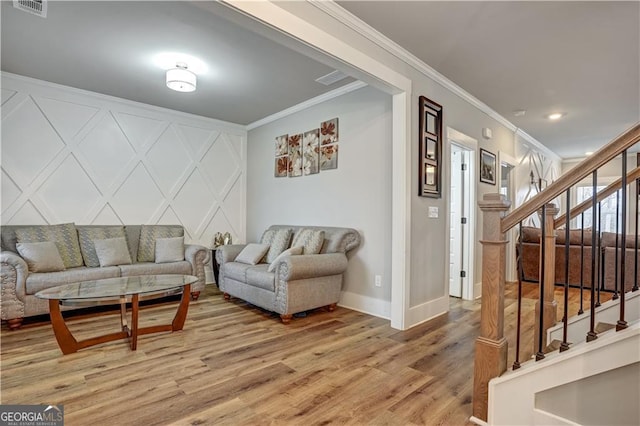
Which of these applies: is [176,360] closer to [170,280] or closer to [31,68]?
[170,280]

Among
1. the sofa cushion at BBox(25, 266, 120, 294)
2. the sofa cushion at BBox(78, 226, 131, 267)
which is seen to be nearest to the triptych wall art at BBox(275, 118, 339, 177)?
the sofa cushion at BBox(78, 226, 131, 267)

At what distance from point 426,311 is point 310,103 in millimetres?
2898

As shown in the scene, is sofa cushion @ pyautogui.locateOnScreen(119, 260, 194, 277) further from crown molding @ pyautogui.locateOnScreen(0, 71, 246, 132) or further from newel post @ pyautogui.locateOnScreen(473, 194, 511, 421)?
newel post @ pyautogui.locateOnScreen(473, 194, 511, 421)

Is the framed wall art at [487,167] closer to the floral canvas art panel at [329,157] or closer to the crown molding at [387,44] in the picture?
the crown molding at [387,44]

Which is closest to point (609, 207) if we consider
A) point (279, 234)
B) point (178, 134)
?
point (279, 234)

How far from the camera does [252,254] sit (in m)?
3.97

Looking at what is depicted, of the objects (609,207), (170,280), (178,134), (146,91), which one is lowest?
(170,280)

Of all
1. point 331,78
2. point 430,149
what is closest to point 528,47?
point 430,149

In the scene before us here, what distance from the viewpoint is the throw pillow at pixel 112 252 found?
12.3ft

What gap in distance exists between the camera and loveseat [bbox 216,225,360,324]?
10.4 ft

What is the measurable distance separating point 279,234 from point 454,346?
2.29 m

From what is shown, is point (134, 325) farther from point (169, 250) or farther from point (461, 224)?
point (461, 224)

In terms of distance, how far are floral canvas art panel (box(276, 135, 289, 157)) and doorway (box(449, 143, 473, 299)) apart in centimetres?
224

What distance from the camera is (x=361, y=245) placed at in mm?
3689
